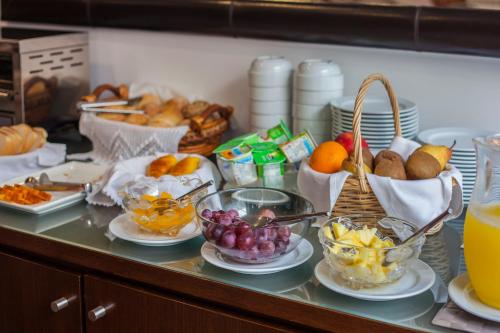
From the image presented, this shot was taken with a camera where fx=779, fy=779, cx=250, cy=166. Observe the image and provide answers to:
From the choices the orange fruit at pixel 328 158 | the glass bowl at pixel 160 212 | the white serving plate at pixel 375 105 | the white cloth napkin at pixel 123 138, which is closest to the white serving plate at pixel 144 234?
the glass bowl at pixel 160 212

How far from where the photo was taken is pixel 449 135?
166 centimetres

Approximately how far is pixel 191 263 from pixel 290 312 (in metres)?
0.22

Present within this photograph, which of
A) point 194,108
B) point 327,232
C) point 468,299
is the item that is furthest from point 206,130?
point 468,299

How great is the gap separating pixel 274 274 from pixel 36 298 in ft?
1.68

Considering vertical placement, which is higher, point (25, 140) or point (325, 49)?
point (325, 49)

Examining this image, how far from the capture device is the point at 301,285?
4.01ft

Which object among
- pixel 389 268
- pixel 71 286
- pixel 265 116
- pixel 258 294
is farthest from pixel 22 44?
pixel 389 268

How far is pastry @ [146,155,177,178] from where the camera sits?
162 centimetres

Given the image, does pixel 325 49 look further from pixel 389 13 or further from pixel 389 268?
pixel 389 268

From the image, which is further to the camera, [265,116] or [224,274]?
[265,116]

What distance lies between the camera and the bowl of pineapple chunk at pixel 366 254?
3.77 feet

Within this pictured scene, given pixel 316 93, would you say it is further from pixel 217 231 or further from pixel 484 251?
pixel 484 251

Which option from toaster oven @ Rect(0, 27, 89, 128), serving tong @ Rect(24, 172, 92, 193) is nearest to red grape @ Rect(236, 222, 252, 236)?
serving tong @ Rect(24, 172, 92, 193)

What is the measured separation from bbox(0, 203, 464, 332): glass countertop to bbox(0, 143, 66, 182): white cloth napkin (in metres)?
0.22
